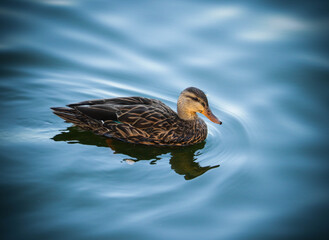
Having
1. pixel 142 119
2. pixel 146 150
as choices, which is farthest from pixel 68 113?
pixel 146 150

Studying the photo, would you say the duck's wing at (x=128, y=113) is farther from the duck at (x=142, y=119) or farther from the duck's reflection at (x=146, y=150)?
the duck's reflection at (x=146, y=150)

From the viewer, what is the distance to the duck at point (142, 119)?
7348 millimetres

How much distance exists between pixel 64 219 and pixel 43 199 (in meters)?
0.54

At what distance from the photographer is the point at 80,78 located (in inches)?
355

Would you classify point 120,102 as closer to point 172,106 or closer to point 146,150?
point 146,150

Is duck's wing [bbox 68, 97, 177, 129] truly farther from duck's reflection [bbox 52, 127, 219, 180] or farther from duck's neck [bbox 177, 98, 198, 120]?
duck's reflection [bbox 52, 127, 219, 180]

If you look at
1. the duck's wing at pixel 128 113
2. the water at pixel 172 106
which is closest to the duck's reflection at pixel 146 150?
the water at pixel 172 106

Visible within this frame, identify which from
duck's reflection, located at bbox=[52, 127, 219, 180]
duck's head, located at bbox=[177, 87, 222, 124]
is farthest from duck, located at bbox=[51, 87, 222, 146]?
duck's reflection, located at bbox=[52, 127, 219, 180]

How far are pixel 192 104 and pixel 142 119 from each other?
3.06 feet

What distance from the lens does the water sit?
5551 mm

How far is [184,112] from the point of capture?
760 cm

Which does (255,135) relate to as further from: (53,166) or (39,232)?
(39,232)

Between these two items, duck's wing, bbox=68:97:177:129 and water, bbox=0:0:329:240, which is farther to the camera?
duck's wing, bbox=68:97:177:129

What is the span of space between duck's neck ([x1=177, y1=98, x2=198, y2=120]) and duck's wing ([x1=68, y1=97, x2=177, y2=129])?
192mm
